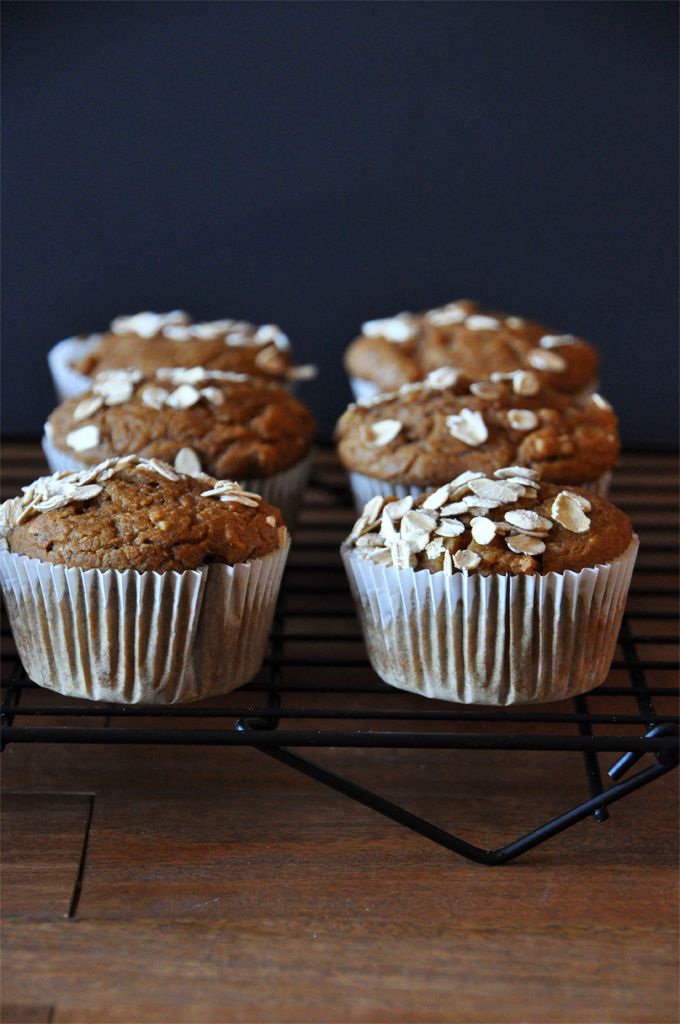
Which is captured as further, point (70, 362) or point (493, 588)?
point (70, 362)

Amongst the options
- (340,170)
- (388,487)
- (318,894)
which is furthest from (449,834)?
(340,170)

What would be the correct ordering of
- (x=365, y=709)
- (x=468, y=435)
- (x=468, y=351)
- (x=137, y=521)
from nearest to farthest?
(x=137, y=521), (x=365, y=709), (x=468, y=435), (x=468, y=351)

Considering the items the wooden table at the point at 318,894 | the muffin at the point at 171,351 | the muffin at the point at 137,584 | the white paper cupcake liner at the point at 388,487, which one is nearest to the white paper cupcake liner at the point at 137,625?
the muffin at the point at 137,584

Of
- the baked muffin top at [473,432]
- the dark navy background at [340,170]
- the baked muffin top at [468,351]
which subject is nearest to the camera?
the baked muffin top at [473,432]

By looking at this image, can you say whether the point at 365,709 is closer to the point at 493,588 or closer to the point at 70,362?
the point at 493,588

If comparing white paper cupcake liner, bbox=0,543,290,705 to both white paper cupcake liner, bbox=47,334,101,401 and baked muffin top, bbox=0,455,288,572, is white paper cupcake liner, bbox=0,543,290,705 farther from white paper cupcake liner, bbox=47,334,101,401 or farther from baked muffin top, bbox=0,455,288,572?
white paper cupcake liner, bbox=47,334,101,401

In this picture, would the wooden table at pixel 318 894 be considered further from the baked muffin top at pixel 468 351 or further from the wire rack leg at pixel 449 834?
the baked muffin top at pixel 468 351
